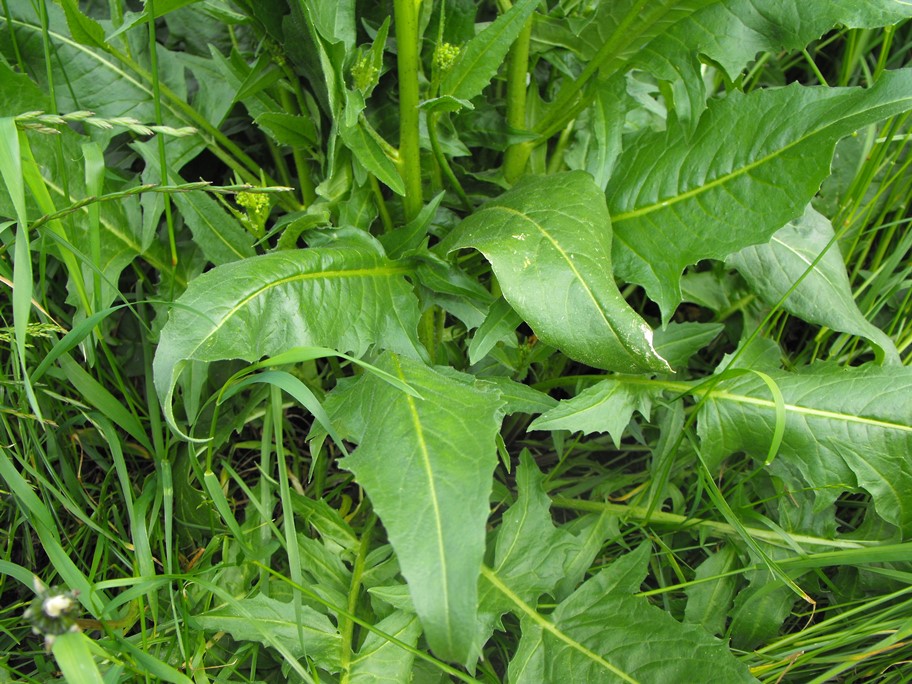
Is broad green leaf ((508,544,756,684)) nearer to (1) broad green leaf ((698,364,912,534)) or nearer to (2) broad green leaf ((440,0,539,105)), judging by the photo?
(1) broad green leaf ((698,364,912,534))

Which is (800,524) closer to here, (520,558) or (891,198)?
(520,558)

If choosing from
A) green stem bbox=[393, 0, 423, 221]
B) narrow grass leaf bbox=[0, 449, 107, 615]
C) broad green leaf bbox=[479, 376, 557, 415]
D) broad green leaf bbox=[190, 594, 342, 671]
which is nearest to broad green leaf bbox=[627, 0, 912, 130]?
green stem bbox=[393, 0, 423, 221]

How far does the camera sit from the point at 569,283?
1028 mm

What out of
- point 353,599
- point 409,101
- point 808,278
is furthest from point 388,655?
point 808,278

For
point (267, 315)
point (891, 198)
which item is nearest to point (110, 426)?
Answer: point (267, 315)

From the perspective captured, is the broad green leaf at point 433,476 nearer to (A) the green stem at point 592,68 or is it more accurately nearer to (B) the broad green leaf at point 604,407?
(B) the broad green leaf at point 604,407

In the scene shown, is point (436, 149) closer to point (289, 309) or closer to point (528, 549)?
point (289, 309)

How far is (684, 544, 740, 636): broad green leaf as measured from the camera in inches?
Result: 48.7

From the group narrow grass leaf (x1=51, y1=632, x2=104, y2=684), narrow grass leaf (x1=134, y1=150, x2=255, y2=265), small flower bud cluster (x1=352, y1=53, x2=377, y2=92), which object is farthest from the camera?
narrow grass leaf (x1=134, y1=150, x2=255, y2=265)

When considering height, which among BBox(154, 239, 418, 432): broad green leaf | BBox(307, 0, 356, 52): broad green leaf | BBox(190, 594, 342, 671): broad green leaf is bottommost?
BBox(190, 594, 342, 671): broad green leaf

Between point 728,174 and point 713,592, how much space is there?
67 centimetres

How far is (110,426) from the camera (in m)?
1.20

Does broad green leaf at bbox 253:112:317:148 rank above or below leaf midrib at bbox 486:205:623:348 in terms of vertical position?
above

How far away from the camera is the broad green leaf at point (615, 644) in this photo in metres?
1.05
